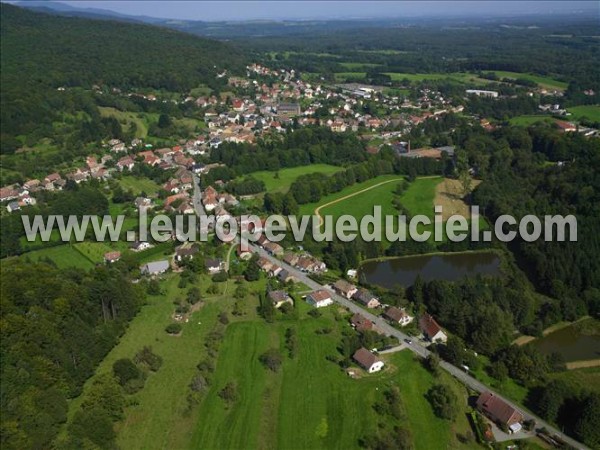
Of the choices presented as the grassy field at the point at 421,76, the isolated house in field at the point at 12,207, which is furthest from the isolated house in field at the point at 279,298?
the grassy field at the point at 421,76

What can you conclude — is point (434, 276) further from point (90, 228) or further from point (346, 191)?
point (90, 228)

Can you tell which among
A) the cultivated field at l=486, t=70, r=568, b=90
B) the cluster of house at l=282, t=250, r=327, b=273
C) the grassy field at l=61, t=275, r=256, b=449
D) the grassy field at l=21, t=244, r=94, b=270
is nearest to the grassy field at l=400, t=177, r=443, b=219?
the cluster of house at l=282, t=250, r=327, b=273

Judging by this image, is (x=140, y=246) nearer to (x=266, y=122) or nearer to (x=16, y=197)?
(x=16, y=197)

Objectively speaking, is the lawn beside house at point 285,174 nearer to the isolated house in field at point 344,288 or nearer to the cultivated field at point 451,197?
the cultivated field at point 451,197

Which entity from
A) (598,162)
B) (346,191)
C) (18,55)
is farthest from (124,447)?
(18,55)

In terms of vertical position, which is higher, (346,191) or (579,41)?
(579,41)

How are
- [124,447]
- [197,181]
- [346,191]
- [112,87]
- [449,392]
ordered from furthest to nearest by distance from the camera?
[112,87]
[197,181]
[346,191]
[449,392]
[124,447]

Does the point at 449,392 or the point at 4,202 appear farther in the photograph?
→ the point at 4,202
